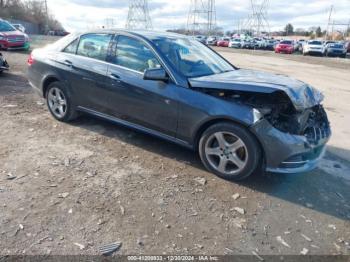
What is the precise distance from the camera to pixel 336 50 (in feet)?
121

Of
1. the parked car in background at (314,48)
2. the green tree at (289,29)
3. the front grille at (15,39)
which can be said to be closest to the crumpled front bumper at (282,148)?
the front grille at (15,39)

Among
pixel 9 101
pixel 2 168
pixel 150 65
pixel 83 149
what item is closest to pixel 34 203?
pixel 2 168

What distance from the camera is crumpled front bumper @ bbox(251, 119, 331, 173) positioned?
366cm

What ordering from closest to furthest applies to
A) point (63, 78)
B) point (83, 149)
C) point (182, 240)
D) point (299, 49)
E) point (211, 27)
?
point (182, 240), point (83, 149), point (63, 78), point (299, 49), point (211, 27)

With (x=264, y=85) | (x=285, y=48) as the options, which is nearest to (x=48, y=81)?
(x=264, y=85)

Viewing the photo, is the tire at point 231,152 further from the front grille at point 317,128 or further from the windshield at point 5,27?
the windshield at point 5,27

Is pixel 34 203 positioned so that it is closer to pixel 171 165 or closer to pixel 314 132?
pixel 171 165

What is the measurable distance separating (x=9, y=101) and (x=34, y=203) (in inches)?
175

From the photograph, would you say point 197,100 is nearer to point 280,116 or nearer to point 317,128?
point 280,116

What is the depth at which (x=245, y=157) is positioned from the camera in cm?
390

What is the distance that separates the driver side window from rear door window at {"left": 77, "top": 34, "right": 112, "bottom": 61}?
0.26 m

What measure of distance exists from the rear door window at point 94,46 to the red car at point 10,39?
13.3 metres

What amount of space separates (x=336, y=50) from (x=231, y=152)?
38.5 meters

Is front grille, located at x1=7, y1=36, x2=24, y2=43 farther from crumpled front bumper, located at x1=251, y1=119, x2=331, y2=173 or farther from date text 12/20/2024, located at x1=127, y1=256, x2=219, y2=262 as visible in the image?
date text 12/20/2024, located at x1=127, y1=256, x2=219, y2=262
